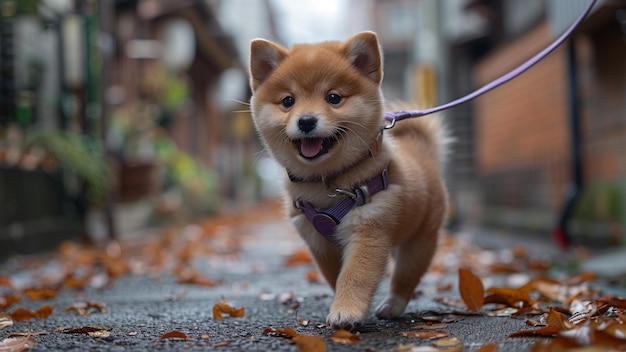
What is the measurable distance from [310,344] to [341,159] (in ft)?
2.73

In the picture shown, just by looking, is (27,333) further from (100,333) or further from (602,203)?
(602,203)

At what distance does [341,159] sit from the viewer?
274 cm

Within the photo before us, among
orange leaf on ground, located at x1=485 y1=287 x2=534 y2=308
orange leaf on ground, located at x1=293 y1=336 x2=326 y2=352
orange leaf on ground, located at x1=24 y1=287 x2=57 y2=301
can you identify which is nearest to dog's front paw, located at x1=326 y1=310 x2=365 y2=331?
orange leaf on ground, located at x1=293 y1=336 x2=326 y2=352

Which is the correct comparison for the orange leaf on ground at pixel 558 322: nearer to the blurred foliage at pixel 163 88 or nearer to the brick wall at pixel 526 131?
the brick wall at pixel 526 131

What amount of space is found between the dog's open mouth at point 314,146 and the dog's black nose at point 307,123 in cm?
11

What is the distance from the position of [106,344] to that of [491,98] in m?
9.84

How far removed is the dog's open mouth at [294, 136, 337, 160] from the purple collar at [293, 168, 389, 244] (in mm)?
186

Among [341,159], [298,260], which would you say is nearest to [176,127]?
[298,260]

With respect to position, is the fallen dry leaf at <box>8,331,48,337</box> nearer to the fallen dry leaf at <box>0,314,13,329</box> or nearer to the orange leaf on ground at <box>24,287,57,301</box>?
the fallen dry leaf at <box>0,314,13,329</box>

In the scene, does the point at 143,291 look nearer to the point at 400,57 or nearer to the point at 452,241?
the point at 452,241

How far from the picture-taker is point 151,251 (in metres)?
6.80

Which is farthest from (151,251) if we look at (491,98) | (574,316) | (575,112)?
(491,98)

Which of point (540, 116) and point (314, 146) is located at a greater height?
point (314, 146)

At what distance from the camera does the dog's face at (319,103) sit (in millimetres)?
2619
